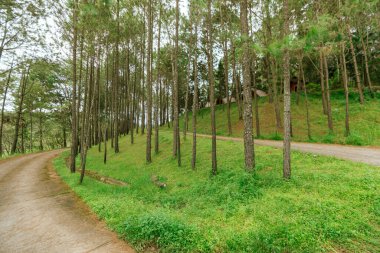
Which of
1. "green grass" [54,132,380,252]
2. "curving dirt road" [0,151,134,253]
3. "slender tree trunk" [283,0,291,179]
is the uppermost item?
"slender tree trunk" [283,0,291,179]

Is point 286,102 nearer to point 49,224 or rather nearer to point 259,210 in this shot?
point 259,210

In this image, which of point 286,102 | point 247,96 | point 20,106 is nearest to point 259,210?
point 286,102

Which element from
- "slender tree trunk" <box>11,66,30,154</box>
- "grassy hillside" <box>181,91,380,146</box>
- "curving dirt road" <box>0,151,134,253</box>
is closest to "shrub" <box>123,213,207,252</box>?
"curving dirt road" <box>0,151,134,253</box>

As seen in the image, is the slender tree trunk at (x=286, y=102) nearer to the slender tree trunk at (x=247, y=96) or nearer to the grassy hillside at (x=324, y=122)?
the slender tree trunk at (x=247, y=96)

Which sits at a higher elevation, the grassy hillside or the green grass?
the grassy hillside

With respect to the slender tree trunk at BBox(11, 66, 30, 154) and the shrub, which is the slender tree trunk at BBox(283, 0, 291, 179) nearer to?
the shrub

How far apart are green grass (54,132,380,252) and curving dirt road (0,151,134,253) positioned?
0.44 meters

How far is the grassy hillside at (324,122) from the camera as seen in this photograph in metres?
17.2

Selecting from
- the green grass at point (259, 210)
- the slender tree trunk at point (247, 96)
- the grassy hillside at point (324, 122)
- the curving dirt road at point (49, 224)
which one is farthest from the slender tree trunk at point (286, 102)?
the grassy hillside at point (324, 122)

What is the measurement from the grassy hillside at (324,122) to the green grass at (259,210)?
335 inches

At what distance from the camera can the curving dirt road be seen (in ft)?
17.9

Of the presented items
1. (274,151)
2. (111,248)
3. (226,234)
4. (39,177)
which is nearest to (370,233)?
(226,234)

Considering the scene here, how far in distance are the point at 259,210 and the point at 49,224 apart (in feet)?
22.2

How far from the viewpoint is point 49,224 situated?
22.3ft
